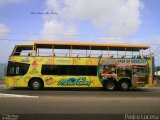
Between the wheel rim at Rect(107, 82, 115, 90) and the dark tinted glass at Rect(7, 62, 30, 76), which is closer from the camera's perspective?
the dark tinted glass at Rect(7, 62, 30, 76)

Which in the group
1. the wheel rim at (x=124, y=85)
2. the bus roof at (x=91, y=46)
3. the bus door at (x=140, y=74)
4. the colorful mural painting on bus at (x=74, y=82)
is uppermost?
the bus roof at (x=91, y=46)

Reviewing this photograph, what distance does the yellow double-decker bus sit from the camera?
2748 centimetres

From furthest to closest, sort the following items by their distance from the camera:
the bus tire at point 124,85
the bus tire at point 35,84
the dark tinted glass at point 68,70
→ the bus tire at point 124,85 < the dark tinted glass at point 68,70 < the bus tire at point 35,84

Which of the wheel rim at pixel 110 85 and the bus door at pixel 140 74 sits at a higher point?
the bus door at pixel 140 74

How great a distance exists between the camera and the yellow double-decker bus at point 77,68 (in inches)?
1082

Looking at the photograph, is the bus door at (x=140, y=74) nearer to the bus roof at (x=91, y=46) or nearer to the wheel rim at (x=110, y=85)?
the bus roof at (x=91, y=46)

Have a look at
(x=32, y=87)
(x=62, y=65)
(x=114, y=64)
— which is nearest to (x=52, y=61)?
(x=62, y=65)

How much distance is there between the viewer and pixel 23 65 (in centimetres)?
2755

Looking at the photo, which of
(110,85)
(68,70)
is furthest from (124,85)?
(68,70)

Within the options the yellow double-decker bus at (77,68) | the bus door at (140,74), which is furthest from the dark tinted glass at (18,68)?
the bus door at (140,74)

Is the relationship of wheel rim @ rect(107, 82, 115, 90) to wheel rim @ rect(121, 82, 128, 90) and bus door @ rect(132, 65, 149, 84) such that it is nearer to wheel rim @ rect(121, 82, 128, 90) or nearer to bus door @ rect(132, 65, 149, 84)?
wheel rim @ rect(121, 82, 128, 90)

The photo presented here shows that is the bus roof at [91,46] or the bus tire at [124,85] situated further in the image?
the bus tire at [124,85]

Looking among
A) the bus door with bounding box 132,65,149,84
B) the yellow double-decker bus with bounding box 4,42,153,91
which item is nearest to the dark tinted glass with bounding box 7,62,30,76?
the yellow double-decker bus with bounding box 4,42,153,91

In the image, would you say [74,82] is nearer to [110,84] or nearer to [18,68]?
[110,84]
